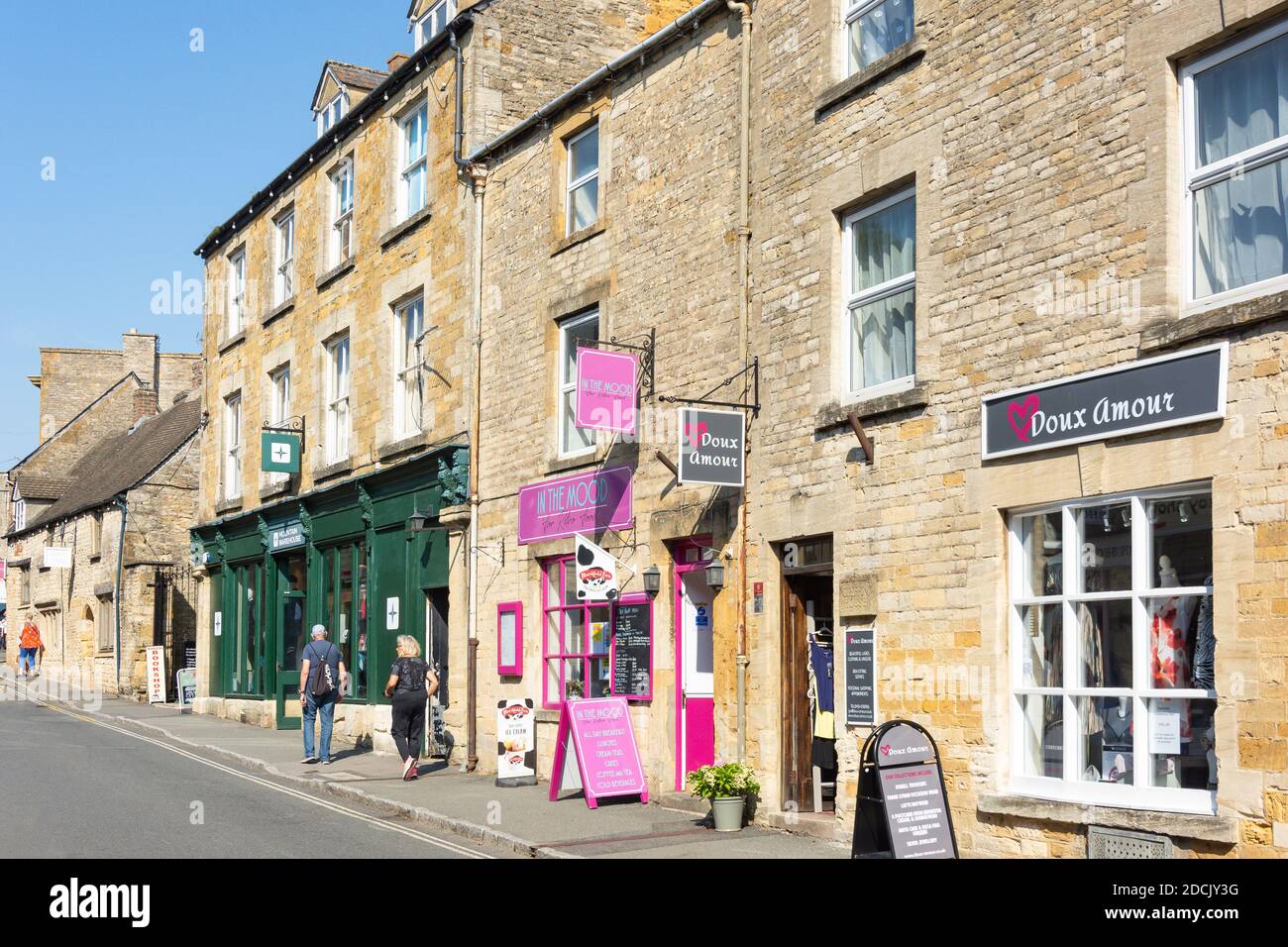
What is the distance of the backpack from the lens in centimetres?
1902

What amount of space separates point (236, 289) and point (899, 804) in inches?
912

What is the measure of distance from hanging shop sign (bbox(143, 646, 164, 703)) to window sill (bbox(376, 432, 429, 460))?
1453 cm

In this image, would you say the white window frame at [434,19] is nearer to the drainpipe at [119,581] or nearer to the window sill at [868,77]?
the window sill at [868,77]

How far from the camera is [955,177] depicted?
11.1 m

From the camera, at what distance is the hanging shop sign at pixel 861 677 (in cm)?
1170

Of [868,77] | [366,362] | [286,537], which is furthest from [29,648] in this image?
[868,77]

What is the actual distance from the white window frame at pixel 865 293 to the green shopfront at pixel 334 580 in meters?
7.78

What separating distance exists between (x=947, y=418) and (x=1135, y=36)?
120 inches

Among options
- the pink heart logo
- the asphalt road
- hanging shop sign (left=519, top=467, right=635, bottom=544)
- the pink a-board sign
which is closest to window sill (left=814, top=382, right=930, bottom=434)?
the pink heart logo

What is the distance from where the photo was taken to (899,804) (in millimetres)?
9977

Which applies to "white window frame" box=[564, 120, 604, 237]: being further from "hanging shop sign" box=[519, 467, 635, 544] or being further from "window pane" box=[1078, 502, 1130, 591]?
"window pane" box=[1078, 502, 1130, 591]

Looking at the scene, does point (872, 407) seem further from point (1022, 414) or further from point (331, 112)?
point (331, 112)
